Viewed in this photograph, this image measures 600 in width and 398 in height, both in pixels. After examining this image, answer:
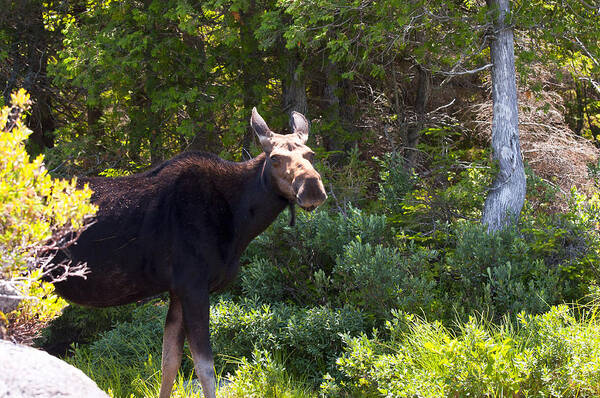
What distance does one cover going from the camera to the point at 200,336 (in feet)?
17.5

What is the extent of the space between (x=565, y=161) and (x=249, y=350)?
24.5ft

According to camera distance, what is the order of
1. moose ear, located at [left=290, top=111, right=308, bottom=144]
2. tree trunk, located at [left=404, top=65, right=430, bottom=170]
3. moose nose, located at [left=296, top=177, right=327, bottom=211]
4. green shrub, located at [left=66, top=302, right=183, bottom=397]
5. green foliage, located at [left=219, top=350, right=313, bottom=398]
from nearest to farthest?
1. moose nose, located at [left=296, top=177, right=327, bottom=211]
2. moose ear, located at [left=290, top=111, right=308, bottom=144]
3. green foliage, located at [left=219, top=350, right=313, bottom=398]
4. green shrub, located at [left=66, top=302, right=183, bottom=397]
5. tree trunk, located at [left=404, top=65, right=430, bottom=170]

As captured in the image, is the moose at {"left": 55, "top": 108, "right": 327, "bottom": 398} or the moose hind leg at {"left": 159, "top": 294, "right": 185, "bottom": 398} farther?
the moose hind leg at {"left": 159, "top": 294, "right": 185, "bottom": 398}

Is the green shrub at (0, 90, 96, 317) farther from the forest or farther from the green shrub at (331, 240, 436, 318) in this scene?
the green shrub at (331, 240, 436, 318)

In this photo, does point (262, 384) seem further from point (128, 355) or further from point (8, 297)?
point (8, 297)

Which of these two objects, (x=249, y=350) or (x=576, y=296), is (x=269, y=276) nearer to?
(x=249, y=350)

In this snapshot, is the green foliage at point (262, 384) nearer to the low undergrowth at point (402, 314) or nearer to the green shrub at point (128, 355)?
the low undergrowth at point (402, 314)

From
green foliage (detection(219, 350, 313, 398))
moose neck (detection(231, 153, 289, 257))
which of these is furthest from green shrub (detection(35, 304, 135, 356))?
moose neck (detection(231, 153, 289, 257))

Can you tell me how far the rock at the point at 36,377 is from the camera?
288 cm

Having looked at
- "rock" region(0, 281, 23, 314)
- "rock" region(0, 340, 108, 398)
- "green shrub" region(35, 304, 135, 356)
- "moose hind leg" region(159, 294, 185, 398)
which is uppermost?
"rock" region(0, 281, 23, 314)

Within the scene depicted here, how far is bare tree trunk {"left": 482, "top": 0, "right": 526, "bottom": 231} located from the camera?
28.2 feet

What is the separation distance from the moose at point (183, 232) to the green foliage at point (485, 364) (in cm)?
142

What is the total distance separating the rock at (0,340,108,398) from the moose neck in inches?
107

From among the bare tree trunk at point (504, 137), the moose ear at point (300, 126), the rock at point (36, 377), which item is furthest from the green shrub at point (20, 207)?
the bare tree trunk at point (504, 137)
